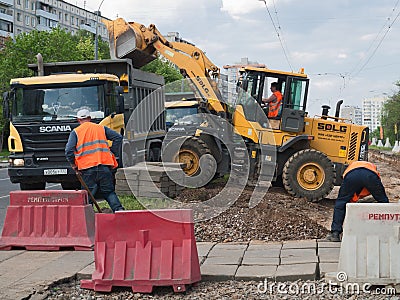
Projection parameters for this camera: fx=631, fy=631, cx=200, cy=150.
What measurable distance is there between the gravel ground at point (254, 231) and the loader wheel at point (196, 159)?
1.99ft

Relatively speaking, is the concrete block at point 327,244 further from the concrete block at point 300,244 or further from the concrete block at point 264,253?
the concrete block at point 264,253

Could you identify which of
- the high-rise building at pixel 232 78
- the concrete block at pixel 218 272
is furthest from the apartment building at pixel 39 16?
the concrete block at pixel 218 272

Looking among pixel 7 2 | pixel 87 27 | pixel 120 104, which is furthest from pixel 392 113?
pixel 120 104

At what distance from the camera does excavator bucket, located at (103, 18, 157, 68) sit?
54.1 ft

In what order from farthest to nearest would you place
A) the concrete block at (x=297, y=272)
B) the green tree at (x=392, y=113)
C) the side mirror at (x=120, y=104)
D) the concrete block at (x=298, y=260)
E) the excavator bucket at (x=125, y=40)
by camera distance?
the green tree at (x=392, y=113) → the excavator bucket at (x=125, y=40) → the side mirror at (x=120, y=104) → the concrete block at (x=298, y=260) → the concrete block at (x=297, y=272)

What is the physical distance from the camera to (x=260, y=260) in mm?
7824

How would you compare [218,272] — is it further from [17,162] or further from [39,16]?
[39,16]

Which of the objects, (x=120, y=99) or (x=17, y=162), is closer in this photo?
(x=17, y=162)

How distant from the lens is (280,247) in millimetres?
8641

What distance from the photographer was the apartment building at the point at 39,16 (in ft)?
266

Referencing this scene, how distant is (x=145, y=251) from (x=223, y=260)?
4.86 feet

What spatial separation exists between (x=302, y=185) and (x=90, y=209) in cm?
710

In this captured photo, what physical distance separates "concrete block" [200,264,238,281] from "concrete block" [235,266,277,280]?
74 millimetres

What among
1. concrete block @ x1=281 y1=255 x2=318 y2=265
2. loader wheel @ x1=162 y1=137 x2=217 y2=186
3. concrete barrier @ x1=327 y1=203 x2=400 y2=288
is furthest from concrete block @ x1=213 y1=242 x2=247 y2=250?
loader wheel @ x1=162 y1=137 x2=217 y2=186
